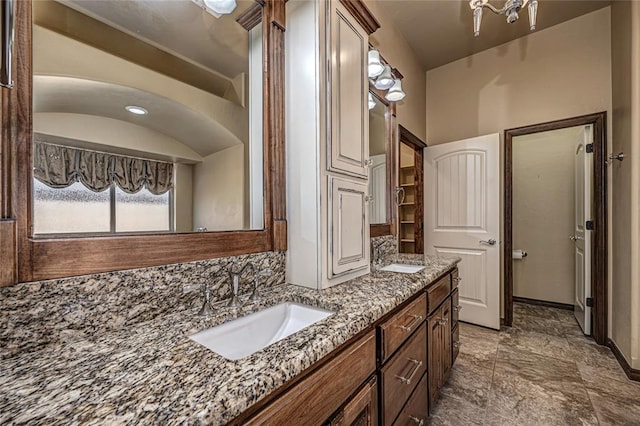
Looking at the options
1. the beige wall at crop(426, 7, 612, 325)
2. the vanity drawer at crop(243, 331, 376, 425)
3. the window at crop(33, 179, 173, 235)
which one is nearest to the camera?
the vanity drawer at crop(243, 331, 376, 425)

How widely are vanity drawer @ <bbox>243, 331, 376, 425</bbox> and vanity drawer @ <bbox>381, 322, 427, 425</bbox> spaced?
14 cm

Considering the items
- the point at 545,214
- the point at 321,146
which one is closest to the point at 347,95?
the point at 321,146

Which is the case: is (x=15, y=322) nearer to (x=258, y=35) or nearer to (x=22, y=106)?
(x=22, y=106)

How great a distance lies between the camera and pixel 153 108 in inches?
37.8

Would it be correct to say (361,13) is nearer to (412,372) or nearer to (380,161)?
(380,161)

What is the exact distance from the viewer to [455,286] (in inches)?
79.4

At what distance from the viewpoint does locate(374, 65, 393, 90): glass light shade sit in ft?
7.03

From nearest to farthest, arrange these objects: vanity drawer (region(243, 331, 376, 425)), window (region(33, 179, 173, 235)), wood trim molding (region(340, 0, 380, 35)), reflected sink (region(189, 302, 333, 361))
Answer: vanity drawer (region(243, 331, 376, 425)) < window (region(33, 179, 173, 235)) < reflected sink (region(189, 302, 333, 361)) < wood trim molding (region(340, 0, 380, 35))

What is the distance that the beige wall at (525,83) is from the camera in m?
2.57

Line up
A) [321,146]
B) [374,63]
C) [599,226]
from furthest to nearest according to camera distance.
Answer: [599,226] → [374,63] → [321,146]

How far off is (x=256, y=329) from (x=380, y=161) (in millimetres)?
1700

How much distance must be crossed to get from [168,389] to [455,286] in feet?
6.51

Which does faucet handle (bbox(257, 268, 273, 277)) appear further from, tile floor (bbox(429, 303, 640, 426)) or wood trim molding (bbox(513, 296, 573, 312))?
wood trim molding (bbox(513, 296, 573, 312))

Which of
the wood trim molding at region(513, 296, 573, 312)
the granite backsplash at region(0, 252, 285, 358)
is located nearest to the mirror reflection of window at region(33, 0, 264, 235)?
the granite backsplash at region(0, 252, 285, 358)
